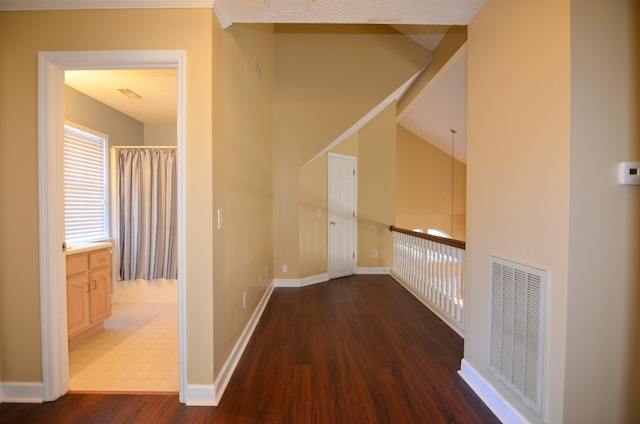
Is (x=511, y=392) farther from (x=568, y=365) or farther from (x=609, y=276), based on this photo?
(x=609, y=276)

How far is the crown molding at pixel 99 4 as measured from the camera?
179 cm

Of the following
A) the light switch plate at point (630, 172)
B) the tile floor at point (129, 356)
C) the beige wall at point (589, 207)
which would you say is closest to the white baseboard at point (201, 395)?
the tile floor at point (129, 356)

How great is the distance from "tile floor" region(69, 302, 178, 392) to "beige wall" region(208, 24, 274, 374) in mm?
592

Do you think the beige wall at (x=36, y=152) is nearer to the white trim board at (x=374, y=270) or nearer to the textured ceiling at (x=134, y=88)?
the textured ceiling at (x=134, y=88)

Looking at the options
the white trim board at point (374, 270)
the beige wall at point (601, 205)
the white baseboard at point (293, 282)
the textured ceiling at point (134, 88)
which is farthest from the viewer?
the white trim board at point (374, 270)

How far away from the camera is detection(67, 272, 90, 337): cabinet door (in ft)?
8.57

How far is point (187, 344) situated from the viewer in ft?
6.08

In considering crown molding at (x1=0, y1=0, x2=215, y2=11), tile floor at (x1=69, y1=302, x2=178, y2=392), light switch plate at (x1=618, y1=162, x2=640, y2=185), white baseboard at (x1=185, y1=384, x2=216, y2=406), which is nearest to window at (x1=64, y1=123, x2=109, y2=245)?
tile floor at (x1=69, y1=302, x2=178, y2=392)

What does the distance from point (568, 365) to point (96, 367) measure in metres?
3.06

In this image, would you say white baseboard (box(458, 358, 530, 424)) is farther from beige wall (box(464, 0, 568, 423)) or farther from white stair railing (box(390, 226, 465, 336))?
white stair railing (box(390, 226, 465, 336))

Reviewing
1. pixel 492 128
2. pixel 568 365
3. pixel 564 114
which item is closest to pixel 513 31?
pixel 492 128

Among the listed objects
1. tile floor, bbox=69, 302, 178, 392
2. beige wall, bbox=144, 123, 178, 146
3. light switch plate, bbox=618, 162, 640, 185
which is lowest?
tile floor, bbox=69, 302, 178, 392

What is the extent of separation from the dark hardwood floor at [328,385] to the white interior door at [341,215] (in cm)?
196

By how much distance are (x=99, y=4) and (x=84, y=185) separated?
90.9 inches
